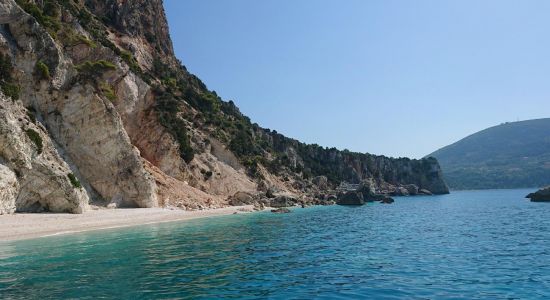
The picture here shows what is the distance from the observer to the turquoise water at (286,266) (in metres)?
12.7

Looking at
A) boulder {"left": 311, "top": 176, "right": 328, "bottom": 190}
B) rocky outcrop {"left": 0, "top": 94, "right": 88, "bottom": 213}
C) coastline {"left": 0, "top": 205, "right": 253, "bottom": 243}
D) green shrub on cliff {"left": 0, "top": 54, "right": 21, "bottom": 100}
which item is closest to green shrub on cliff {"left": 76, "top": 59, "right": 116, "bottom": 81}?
green shrub on cliff {"left": 0, "top": 54, "right": 21, "bottom": 100}

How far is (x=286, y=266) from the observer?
55.8 feet

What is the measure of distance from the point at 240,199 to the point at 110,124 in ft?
100

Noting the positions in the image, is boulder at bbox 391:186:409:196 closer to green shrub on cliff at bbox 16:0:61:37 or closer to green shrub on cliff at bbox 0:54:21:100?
green shrub on cliff at bbox 16:0:61:37

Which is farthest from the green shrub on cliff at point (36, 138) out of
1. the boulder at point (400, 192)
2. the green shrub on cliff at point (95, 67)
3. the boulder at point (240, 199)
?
the boulder at point (400, 192)

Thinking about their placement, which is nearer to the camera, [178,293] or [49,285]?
[178,293]

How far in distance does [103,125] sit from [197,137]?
36152 mm

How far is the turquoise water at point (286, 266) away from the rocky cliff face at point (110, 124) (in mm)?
12165

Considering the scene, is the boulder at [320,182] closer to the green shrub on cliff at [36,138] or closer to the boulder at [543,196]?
the boulder at [543,196]

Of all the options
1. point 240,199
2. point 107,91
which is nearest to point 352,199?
point 240,199

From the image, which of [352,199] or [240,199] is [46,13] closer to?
[240,199]

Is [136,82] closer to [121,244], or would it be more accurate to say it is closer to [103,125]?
[103,125]

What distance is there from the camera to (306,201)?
83.7m

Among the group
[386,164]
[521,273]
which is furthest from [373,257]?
[386,164]
